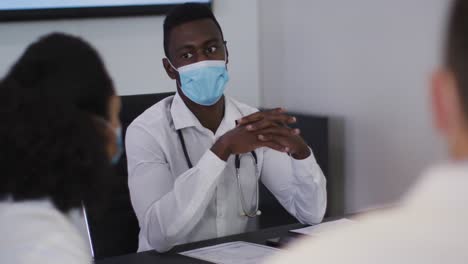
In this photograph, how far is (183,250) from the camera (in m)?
1.91

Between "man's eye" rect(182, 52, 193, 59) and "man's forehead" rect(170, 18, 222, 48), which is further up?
"man's forehead" rect(170, 18, 222, 48)

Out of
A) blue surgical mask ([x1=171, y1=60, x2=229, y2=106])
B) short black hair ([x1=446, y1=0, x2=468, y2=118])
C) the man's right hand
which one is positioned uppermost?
short black hair ([x1=446, y1=0, x2=468, y2=118])

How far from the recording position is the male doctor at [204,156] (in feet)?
6.85

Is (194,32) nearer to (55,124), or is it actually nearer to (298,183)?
(298,183)

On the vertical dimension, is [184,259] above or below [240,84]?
below

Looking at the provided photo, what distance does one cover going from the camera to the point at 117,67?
341cm

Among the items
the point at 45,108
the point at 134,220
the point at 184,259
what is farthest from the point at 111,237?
the point at 45,108

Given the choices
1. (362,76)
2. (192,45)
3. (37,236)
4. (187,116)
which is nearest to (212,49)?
(192,45)

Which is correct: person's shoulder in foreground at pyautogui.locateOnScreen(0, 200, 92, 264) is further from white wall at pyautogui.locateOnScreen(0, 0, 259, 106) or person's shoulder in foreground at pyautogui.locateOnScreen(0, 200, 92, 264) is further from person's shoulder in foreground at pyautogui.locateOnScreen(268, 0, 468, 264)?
white wall at pyautogui.locateOnScreen(0, 0, 259, 106)

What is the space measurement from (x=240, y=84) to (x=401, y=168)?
105cm

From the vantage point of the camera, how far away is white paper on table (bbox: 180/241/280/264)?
1.77 m

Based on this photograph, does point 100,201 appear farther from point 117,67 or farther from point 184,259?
point 117,67

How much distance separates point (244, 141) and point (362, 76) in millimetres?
1226

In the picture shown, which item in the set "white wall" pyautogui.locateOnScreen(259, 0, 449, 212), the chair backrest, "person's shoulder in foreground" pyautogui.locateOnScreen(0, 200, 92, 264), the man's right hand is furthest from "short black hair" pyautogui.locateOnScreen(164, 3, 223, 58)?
"person's shoulder in foreground" pyautogui.locateOnScreen(0, 200, 92, 264)
